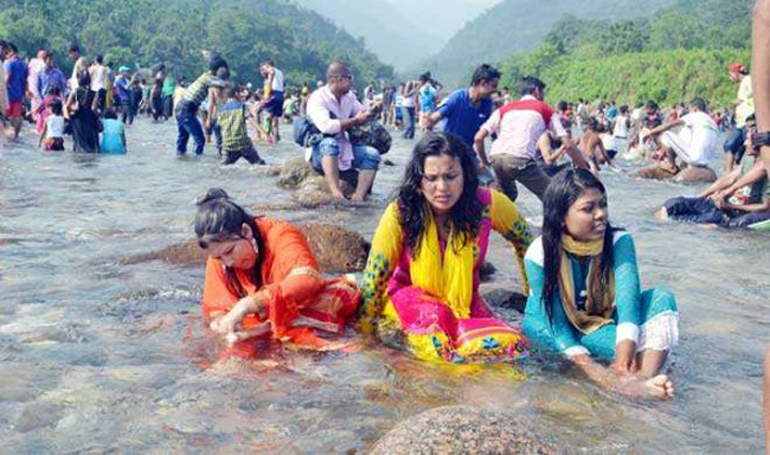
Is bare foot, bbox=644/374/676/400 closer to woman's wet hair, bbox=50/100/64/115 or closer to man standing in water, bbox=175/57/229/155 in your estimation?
man standing in water, bbox=175/57/229/155

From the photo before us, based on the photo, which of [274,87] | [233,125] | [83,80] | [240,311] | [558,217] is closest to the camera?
[558,217]

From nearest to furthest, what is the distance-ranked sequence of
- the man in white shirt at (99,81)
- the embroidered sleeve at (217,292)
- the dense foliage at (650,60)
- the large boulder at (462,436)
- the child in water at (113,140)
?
1. the large boulder at (462,436)
2. the embroidered sleeve at (217,292)
3. the child in water at (113,140)
4. the man in white shirt at (99,81)
5. the dense foliage at (650,60)

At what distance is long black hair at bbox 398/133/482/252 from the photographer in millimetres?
3996

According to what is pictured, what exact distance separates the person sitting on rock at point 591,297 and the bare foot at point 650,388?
0.03 metres

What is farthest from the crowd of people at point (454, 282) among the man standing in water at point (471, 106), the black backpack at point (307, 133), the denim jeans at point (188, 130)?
the denim jeans at point (188, 130)

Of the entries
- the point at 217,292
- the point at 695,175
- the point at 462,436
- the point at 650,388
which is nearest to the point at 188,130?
the point at 695,175

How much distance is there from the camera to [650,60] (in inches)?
2089

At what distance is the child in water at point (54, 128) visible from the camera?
1289 cm

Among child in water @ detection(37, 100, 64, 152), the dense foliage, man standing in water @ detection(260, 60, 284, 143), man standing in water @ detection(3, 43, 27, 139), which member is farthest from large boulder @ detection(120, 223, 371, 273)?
the dense foliage

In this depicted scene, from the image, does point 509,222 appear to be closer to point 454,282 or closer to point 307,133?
point 454,282

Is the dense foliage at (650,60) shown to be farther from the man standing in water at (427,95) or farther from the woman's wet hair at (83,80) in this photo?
the woman's wet hair at (83,80)

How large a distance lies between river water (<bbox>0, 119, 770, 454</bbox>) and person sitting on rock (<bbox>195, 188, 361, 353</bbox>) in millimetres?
159

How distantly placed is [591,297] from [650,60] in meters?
52.6

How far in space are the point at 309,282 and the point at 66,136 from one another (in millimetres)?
13040
